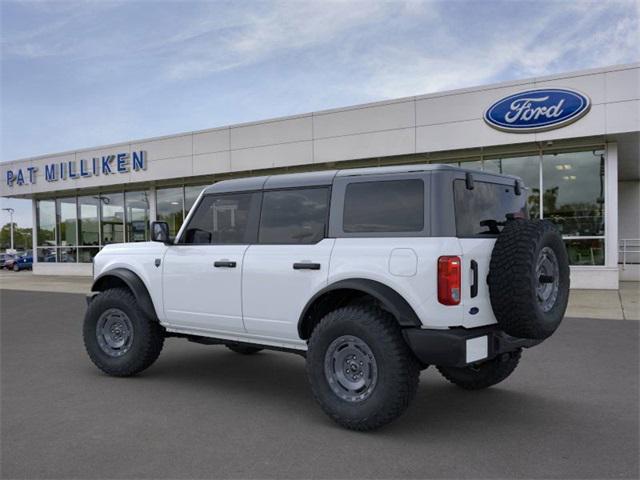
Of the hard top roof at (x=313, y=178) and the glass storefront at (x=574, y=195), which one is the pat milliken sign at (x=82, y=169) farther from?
the hard top roof at (x=313, y=178)

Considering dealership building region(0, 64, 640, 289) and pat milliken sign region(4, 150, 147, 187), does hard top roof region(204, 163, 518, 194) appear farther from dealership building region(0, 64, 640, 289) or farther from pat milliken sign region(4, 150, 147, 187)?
pat milliken sign region(4, 150, 147, 187)

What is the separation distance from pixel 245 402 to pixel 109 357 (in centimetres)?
189

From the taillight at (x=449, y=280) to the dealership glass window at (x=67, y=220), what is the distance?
2437 centimetres

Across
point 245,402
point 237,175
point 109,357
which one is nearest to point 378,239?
point 245,402

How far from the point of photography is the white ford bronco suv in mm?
4070

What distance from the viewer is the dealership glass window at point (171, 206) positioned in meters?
21.9

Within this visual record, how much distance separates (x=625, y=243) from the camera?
720 inches

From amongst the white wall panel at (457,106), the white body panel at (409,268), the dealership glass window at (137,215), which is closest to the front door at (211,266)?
the white body panel at (409,268)

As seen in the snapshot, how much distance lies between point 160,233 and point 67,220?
22.5 meters

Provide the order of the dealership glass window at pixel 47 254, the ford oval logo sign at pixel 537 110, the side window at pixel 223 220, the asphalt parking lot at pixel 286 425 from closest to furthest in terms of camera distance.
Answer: the asphalt parking lot at pixel 286 425, the side window at pixel 223 220, the ford oval logo sign at pixel 537 110, the dealership glass window at pixel 47 254

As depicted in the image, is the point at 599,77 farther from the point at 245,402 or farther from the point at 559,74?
the point at 245,402

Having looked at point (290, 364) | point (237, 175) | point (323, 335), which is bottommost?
point (290, 364)

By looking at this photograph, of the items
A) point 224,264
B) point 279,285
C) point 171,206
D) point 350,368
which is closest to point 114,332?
point 224,264

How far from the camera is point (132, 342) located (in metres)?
5.97
